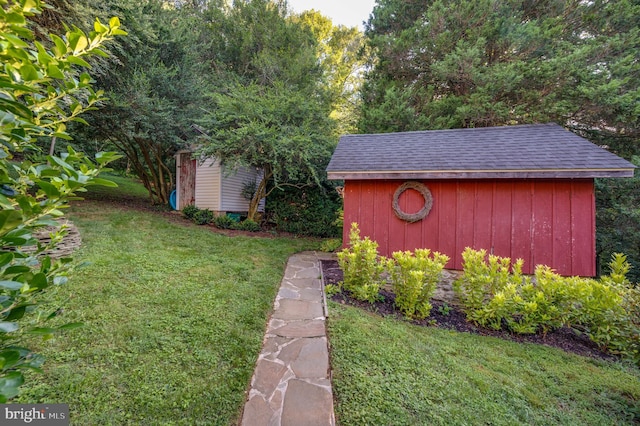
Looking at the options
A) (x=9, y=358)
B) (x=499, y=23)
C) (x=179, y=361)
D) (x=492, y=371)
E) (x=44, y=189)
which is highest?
(x=499, y=23)

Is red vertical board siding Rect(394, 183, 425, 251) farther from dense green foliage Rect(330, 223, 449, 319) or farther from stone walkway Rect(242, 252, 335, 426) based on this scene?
stone walkway Rect(242, 252, 335, 426)

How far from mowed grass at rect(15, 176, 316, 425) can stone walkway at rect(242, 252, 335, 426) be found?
0.14 m

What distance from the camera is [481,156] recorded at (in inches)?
202

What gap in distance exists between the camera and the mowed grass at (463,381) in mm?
2104

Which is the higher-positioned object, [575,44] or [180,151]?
[575,44]

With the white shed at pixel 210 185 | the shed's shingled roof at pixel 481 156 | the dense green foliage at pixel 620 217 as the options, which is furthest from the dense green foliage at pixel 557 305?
the white shed at pixel 210 185

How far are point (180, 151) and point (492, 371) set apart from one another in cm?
1099

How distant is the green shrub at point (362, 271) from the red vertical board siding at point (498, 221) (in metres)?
1.22

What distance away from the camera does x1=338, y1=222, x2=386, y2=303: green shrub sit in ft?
13.5

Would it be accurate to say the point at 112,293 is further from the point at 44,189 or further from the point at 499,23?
the point at 499,23

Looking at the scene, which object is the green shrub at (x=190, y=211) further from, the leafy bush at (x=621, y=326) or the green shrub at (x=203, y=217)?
the leafy bush at (x=621, y=326)

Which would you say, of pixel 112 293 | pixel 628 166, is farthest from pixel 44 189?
pixel 628 166

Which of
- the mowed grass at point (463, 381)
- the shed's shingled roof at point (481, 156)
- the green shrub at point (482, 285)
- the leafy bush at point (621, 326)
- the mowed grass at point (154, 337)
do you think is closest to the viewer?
the mowed grass at point (154, 337)

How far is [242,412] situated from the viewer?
1.99 m
